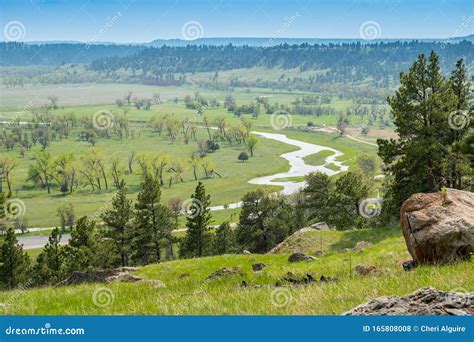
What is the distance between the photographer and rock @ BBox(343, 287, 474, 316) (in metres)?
9.12

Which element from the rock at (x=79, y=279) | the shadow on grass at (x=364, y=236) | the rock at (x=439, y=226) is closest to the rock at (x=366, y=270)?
the rock at (x=439, y=226)

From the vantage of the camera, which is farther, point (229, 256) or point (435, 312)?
point (229, 256)

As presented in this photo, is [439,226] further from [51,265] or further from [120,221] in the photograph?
[51,265]

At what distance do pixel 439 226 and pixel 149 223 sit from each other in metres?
58.6

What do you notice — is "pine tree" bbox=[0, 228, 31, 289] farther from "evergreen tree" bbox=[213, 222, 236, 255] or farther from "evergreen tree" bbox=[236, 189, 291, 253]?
"evergreen tree" bbox=[236, 189, 291, 253]

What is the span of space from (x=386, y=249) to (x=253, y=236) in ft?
179

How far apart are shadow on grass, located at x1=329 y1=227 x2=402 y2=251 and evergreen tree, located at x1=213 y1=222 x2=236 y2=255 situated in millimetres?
39179

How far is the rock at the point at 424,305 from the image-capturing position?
9117 mm

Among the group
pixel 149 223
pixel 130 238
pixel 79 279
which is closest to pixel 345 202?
pixel 149 223

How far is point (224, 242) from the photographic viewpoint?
8619cm

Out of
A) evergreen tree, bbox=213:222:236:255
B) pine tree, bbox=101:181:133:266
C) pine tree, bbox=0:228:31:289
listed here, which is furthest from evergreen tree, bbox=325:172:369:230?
pine tree, bbox=0:228:31:289
